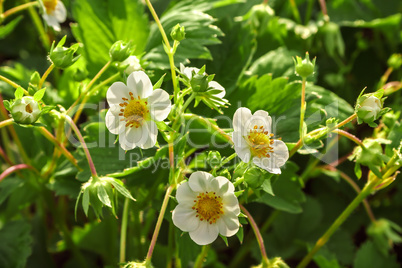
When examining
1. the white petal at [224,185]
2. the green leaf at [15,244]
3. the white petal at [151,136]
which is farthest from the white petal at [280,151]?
the green leaf at [15,244]

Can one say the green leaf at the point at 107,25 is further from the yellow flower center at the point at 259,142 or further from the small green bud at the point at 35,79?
the yellow flower center at the point at 259,142

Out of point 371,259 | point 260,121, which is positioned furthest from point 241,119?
point 371,259

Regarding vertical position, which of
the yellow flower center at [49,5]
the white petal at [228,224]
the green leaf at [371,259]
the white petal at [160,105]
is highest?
the yellow flower center at [49,5]

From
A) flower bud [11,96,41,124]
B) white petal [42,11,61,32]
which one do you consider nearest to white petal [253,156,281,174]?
flower bud [11,96,41,124]

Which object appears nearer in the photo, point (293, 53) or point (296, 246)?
point (293, 53)

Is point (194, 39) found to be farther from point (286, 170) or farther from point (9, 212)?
point (9, 212)

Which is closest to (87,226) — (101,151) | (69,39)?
(101,151)
